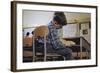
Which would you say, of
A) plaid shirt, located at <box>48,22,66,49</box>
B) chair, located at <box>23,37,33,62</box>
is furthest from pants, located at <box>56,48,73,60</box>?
chair, located at <box>23,37,33,62</box>

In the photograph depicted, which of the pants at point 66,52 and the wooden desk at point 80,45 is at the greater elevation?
the wooden desk at point 80,45

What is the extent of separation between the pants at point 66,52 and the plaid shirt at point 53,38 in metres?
0.04

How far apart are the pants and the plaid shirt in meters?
0.04

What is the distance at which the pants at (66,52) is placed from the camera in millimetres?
2074

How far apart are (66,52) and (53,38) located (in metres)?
0.19

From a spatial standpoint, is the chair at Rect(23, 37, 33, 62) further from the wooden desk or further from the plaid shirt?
the wooden desk

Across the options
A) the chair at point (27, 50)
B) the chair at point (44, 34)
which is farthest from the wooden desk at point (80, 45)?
the chair at point (27, 50)

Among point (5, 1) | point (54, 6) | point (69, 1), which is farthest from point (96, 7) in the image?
point (5, 1)

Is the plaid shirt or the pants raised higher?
the plaid shirt

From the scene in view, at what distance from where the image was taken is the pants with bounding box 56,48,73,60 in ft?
6.81

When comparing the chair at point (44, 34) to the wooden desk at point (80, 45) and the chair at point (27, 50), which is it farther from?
A: the wooden desk at point (80, 45)

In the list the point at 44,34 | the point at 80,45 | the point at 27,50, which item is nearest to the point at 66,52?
the point at 80,45

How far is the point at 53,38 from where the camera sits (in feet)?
6.73

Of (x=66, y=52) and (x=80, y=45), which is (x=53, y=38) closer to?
(x=66, y=52)
